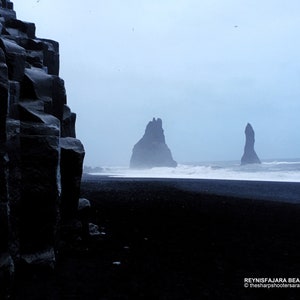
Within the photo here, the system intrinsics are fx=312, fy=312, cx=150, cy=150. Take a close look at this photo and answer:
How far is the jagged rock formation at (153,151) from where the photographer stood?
604 ft

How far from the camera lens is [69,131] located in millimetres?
14344

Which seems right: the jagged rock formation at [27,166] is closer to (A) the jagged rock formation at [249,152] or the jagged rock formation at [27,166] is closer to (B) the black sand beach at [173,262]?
(B) the black sand beach at [173,262]

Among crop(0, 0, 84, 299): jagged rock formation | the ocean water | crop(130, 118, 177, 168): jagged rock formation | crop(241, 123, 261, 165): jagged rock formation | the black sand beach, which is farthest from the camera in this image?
crop(130, 118, 177, 168): jagged rock formation

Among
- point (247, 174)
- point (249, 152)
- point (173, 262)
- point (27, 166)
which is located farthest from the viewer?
point (249, 152)

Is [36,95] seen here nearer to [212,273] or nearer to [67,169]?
[67,169]

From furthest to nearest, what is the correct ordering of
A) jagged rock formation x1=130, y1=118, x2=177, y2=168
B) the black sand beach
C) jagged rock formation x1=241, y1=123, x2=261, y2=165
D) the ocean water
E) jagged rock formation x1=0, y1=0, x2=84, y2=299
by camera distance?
jagged rock formation x1=130, y1=118, x2=177, y2=168, jagged rock formation x1=241, y1=123, x2=261, y2=165, the ocean water, the black sand beach, jagged rock formation x1=0, y1=0, x2=84, y2=299

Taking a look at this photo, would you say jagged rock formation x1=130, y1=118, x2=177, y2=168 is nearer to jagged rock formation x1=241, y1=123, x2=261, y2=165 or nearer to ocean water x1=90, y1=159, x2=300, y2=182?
jagged rock formation x1=241, y1=123, x2=261, y2=165

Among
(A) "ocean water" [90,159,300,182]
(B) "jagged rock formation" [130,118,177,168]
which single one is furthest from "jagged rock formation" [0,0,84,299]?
(B) "jagged rock formation" [130,118,177,168]

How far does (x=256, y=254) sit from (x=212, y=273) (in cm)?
289

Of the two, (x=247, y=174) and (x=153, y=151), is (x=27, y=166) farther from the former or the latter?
(x=153, y=151)

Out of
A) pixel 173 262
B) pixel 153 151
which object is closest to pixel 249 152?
pixel 153 151

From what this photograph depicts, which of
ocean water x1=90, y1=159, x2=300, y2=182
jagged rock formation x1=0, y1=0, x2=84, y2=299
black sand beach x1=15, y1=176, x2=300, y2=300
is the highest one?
jagged rock formation x1=0, y1=0, x2=84, y2=299

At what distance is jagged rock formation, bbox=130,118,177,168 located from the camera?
604ft

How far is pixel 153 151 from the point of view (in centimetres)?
18562
